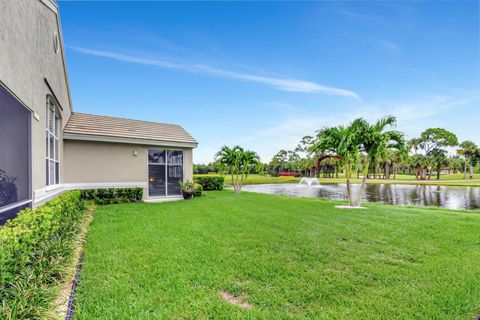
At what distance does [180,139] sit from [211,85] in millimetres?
9666

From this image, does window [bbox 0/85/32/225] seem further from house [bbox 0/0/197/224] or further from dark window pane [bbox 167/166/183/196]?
dark window pane [bbox 167/166/183/196]

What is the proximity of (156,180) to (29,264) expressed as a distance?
10.1 metres

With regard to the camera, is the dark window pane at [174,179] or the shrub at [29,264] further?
the dark window pane at [174,179]

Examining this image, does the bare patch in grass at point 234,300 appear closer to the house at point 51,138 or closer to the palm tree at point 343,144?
the house at point 51,138

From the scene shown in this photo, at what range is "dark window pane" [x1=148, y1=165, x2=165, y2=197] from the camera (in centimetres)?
1254

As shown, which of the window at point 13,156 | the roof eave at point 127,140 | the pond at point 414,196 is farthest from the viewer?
the pond at point 414,196

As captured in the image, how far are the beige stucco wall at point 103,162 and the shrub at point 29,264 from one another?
781 cm

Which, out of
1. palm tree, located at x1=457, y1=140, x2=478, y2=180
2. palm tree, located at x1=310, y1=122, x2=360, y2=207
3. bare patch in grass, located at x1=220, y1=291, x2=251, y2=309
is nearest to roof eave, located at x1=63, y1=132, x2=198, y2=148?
palm tree, located at x1=310, y1=122, x2=360, y2=207

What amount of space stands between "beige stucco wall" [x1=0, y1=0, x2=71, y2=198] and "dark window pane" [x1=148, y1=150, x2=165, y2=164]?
20.6ft

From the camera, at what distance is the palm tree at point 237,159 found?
17641mm

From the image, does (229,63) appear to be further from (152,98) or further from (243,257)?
(243,257)

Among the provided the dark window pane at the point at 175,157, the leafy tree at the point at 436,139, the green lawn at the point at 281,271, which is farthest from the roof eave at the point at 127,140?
the leafy tree at the point at 436,139

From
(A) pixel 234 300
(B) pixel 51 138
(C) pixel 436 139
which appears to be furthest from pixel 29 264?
(C) pixel 436 139

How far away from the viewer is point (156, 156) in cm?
1279
